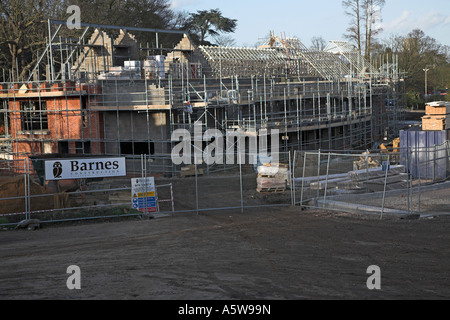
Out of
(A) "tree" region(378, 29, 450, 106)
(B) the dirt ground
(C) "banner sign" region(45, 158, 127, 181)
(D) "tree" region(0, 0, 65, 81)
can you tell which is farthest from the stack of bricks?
(A) "tree" region(378, 29, 450, 106)

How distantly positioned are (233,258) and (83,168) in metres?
7.50

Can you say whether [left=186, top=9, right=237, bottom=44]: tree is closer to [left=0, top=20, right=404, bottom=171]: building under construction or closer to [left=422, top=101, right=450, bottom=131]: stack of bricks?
[left=0, top=20, right=404, bottom=171]: building under construction

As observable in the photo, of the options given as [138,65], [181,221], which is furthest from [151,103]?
[181,221]

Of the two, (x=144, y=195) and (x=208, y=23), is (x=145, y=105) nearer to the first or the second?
(x=144, y=195)

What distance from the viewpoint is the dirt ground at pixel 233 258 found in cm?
1050

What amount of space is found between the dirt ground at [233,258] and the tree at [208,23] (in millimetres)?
50572

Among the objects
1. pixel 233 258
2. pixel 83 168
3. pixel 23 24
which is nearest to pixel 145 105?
pixel 83 168

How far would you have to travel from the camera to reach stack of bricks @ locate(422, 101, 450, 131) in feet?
97.3

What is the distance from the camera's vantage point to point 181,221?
18.2 meters

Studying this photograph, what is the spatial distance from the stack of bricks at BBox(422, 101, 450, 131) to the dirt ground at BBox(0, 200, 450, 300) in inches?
544

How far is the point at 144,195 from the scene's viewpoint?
19.2 metres

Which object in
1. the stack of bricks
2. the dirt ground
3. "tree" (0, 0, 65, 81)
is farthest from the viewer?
"tree" (0, 0, 65, 81)
